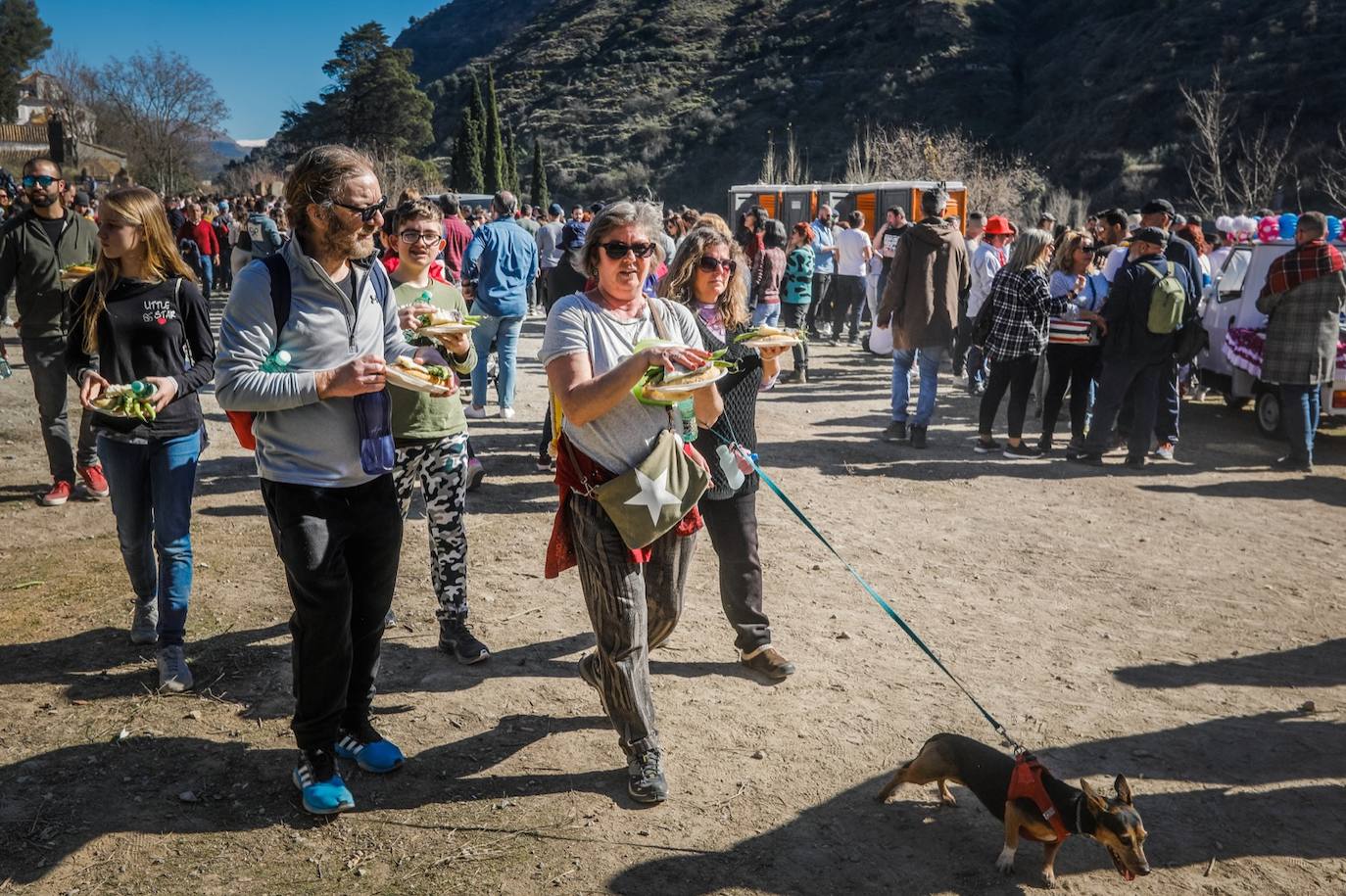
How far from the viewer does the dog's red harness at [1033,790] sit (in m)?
3.12

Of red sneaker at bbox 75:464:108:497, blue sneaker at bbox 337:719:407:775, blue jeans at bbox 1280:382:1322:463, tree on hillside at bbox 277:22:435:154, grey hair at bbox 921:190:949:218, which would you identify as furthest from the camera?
tree on hillside at bbox 277:22:435:154

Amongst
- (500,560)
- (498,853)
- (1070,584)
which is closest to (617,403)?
(498,853)

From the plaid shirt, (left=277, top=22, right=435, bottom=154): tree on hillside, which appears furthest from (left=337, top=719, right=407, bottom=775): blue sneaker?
(left=277, top=22, right=435, bottom=154): tree on hillside

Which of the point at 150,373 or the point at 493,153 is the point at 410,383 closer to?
the point at 150,373

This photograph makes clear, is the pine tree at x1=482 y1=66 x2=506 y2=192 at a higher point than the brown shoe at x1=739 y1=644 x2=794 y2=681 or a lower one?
higher

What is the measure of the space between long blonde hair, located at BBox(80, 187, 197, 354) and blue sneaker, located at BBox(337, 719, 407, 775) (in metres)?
2.05

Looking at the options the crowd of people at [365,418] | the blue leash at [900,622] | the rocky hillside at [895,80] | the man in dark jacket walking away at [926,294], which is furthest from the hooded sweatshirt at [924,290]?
the rocky hillside at [895,80]

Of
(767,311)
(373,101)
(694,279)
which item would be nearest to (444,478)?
(694,279)

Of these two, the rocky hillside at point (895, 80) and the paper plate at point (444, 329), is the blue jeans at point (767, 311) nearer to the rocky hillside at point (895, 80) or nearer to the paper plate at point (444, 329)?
the paper plate at point (444, 329)

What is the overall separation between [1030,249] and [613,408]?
250 inches

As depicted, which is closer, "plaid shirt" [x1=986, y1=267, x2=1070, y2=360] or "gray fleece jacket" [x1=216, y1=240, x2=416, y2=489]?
"gray fleece jacket" [x1=216, y1=240, x2=416, y2=489]

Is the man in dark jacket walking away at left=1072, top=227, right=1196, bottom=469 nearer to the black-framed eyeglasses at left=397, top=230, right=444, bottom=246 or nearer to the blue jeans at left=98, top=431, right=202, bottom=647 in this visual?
the black-framed eyeglasses at left=397, top=230, right=444, bottom=246

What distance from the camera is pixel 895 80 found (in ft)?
193

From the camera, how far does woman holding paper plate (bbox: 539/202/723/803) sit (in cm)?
331
